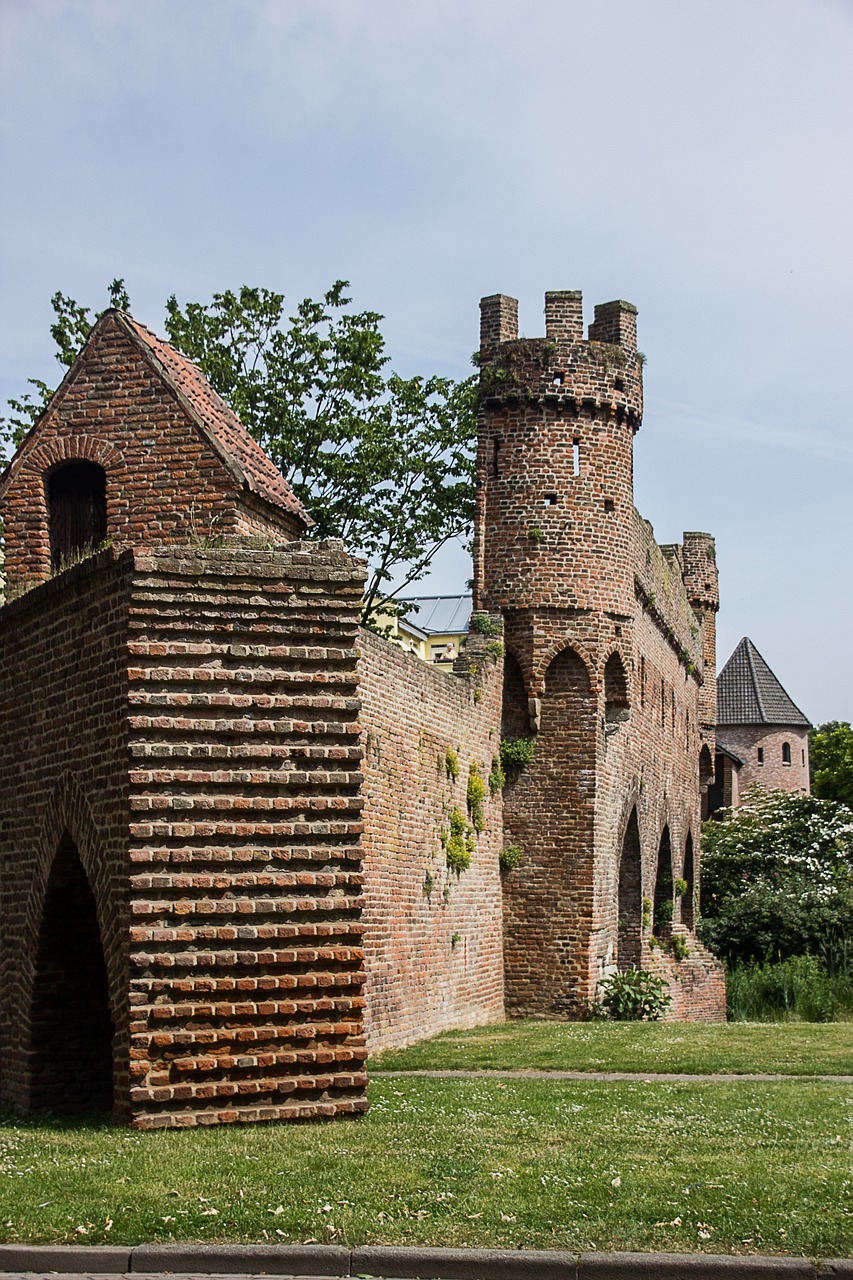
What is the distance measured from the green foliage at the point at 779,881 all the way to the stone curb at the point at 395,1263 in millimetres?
26760

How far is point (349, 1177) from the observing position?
26.6ft

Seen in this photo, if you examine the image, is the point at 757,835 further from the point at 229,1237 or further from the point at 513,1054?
the point at 229,1237

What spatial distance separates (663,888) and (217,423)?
2088 cm

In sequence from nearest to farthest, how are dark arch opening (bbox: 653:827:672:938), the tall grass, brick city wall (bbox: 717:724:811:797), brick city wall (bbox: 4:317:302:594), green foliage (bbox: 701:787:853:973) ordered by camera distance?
brick city wall (bbox: 4:317:302:594) → the tall grass → dark arch opening (bbox: 653:827:672:938) → green foliage (bbox: 701:787:853:973) → brick city wall (bbox: 717:724:811:797)

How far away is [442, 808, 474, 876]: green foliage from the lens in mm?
21109

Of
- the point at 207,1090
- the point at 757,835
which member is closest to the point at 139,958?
the point at 207,1090

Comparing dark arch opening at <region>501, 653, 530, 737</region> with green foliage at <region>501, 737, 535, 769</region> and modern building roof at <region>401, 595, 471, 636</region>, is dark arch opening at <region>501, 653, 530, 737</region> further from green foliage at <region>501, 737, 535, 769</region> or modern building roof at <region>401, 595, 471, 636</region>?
modern building roof at <region>401, 595, 471, 636</region>

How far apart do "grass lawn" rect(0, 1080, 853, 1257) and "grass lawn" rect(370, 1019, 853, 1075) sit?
4416 millimetres

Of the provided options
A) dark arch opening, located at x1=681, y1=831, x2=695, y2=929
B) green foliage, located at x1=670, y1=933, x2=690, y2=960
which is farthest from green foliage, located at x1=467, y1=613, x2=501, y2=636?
dark arch opening, located at x1=681, y1=831, x2=695, y2=929

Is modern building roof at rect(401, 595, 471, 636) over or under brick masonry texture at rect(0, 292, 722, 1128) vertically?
over

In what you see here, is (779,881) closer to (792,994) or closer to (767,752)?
(792,994)

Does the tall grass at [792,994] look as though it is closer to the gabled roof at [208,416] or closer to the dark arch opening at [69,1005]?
the gabled roof at [208,416]

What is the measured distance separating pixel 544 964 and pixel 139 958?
14.9 metres

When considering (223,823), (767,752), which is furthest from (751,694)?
(223,823)
